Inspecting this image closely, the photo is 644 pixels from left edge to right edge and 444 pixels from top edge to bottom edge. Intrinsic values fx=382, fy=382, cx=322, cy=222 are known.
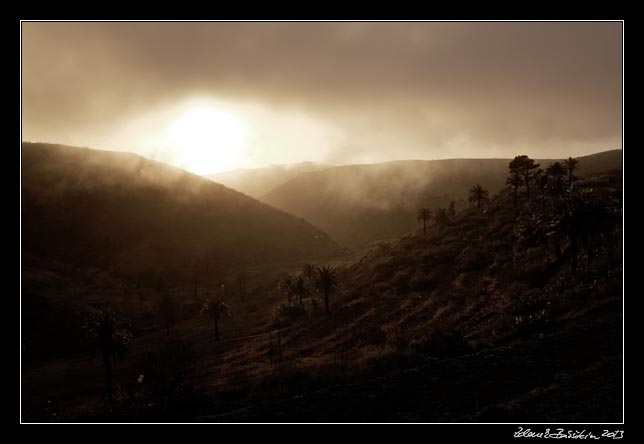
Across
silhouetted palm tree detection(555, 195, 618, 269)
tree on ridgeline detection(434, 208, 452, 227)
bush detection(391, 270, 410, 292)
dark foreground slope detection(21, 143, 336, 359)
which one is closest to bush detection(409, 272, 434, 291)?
bush detection(391, 270, 410, 292)

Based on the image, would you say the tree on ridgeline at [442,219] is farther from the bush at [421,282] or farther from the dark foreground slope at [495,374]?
the dark foreground slope at [495,374]

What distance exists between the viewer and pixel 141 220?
15062cm

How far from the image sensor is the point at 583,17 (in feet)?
28.5

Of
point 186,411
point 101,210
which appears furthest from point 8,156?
point 101,210

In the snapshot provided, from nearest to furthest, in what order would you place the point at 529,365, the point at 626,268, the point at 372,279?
the point at 626,268 < the point at 529,365 < the point at 372,279

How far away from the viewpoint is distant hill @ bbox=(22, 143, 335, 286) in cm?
13512

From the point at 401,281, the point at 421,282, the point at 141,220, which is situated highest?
the point at 141,220

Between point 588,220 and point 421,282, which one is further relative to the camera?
point 421,282

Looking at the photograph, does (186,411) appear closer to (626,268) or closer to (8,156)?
(8,156)

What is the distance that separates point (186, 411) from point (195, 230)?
485 feet

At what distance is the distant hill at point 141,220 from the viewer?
443 feet

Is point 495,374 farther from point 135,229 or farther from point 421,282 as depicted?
point 135,229

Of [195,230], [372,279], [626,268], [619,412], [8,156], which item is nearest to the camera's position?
[619,412]

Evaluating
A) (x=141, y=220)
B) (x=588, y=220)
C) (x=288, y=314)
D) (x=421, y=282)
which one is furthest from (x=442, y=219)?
(x=141, y=220)
